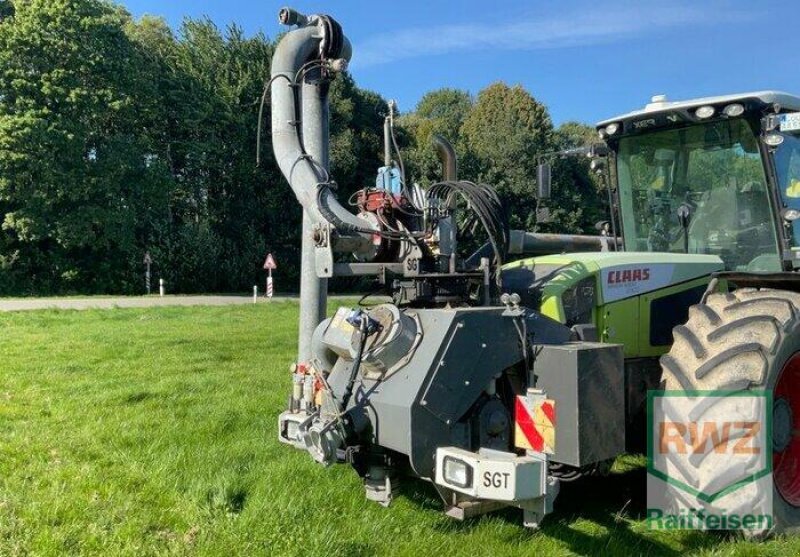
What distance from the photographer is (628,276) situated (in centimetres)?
457

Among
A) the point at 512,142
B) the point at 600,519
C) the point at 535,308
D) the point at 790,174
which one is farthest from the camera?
the point at 512,142

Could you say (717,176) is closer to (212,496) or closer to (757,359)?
(757,359)

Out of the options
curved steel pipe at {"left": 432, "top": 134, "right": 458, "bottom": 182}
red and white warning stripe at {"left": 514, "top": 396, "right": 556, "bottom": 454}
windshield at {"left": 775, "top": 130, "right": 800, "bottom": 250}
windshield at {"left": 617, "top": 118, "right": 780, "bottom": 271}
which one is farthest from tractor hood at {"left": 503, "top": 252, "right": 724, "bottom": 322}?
red and white warning stripe at {"left": 514, "top": 396, "right": 556, "bottom": 454}

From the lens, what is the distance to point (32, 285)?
88.0ft

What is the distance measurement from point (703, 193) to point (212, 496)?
12.8 ft

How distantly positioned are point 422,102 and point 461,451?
59486 mm

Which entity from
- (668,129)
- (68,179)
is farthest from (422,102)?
(668,129)

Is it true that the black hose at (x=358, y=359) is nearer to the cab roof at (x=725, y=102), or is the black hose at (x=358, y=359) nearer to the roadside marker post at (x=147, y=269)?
the cab roof at (x=725, y=102)

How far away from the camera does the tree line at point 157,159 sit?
24797 mm

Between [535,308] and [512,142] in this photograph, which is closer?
[535,308]

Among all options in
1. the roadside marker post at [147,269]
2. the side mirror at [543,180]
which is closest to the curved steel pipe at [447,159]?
the side mirror at [543,180]

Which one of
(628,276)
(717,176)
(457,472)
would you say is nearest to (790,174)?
(717,176)

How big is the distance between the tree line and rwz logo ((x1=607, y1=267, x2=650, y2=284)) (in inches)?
816

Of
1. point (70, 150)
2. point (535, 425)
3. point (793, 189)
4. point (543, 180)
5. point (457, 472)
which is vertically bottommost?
point (457, 472)
